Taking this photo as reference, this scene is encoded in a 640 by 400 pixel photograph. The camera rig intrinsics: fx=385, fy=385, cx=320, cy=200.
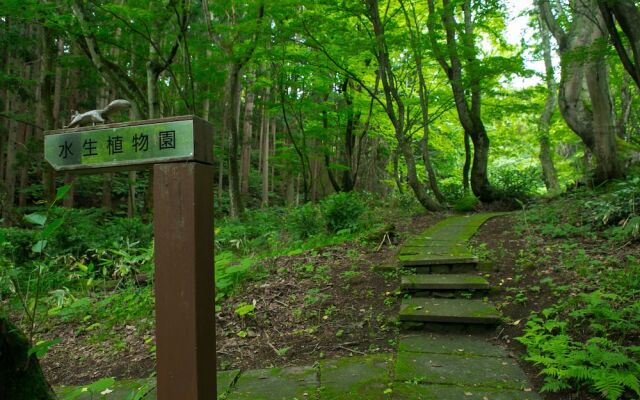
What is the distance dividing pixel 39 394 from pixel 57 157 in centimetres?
127

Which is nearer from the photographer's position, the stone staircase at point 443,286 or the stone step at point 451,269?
the stone staircase at point 443,286

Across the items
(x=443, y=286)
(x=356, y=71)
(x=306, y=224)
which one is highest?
(x=356, y=71)

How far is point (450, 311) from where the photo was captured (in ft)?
11.8

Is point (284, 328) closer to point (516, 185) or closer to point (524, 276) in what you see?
point (524, 276)

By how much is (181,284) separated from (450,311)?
262 cm

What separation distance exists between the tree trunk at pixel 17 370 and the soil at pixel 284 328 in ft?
4.50

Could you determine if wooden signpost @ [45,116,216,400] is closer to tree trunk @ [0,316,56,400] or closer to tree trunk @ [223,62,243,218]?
tree trunk @ [0,316,56,400]

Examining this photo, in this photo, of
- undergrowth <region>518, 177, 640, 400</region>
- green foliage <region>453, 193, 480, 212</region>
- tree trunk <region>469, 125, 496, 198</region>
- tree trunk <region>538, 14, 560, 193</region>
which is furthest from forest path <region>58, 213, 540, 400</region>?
tree trunk <region>538, 14, 560, 193</region>

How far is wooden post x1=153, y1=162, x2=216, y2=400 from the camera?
1885 mm

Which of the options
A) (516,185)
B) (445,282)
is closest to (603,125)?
(516,185)

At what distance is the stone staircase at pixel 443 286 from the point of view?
11.5 ft

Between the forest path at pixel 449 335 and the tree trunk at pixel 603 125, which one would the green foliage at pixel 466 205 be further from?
the forest path at pixel 449 335

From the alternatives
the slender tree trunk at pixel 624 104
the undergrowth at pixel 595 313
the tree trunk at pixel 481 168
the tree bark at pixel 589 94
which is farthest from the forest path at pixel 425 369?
the slender tree trunk at pixel 624 104

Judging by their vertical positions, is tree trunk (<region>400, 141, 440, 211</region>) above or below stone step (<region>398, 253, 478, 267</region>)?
above
